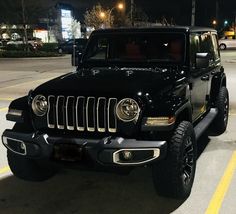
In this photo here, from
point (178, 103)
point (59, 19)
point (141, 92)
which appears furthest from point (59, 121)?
point (59, 19)

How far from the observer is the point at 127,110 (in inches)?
170

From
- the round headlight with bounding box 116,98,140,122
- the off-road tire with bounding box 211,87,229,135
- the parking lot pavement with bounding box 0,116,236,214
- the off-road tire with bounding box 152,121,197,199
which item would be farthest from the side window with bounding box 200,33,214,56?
the round headlight with bounding box 116,98,140,122

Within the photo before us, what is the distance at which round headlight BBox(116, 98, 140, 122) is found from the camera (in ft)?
14.1

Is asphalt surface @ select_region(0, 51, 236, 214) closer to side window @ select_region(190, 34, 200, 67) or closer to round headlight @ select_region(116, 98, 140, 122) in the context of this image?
round headlight @ select_region(116, 98, 140, 122)

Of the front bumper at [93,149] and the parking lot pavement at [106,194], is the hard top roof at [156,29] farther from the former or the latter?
the front bumper at [93,149]

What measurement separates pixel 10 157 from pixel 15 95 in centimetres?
802

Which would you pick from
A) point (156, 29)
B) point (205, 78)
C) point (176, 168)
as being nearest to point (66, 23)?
point (205, 78)

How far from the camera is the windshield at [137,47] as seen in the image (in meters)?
5.66

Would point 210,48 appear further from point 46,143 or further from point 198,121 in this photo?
point 46,143

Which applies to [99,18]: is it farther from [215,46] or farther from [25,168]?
[25,168]

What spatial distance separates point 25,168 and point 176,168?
1.82 metres

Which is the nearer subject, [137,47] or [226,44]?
[137,47]

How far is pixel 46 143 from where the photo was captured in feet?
→ 14.5

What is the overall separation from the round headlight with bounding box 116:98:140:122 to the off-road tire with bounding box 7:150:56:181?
54.0 inches
